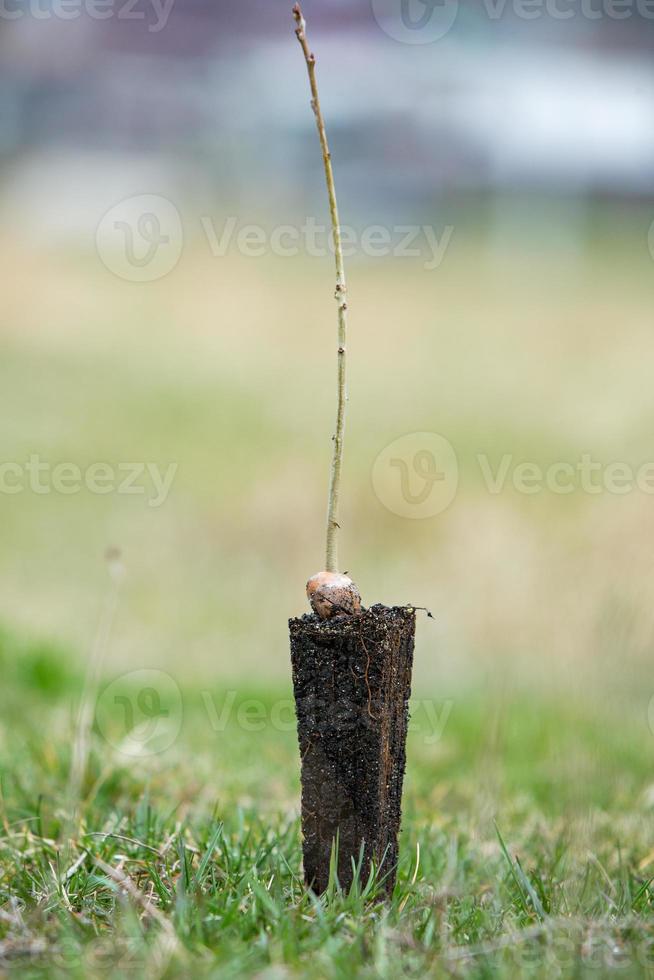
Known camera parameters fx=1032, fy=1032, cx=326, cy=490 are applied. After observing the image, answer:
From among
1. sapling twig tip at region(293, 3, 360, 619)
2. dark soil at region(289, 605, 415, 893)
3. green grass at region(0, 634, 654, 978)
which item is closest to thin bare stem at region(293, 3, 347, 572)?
sapling twig tip at region(293, 3, 360, 619)

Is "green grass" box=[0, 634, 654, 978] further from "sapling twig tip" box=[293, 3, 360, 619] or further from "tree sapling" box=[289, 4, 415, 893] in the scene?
"sapling twig tip" box=[293, 3, 360, 619]

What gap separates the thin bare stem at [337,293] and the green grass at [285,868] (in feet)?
1.72

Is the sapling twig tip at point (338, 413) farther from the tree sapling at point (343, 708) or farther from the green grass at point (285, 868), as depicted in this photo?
the green grass at point (285, 868)

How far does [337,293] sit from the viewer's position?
5.05 ft

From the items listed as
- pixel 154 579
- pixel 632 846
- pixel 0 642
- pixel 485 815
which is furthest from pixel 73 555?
pixel 632 846

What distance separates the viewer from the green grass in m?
1.29

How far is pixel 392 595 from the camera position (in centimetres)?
512

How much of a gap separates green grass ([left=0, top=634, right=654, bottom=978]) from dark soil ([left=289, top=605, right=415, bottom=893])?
75 mm

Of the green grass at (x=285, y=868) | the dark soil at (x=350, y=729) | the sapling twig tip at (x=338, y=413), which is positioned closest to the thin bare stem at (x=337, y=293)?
Result: the sapling twig tip at (x=338, y=413)

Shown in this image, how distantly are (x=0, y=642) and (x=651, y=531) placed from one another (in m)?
2.67

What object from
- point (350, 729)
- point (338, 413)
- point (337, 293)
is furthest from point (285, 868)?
point (337, 293)

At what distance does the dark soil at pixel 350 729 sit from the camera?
1.53m

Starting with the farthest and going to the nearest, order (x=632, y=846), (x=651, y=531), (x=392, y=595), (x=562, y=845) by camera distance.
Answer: (x=392, y=595) → (x=651, y=531) → (x=632, y=846) → (x=562, y=845)

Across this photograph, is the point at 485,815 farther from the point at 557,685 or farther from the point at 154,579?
the point at 154,579
